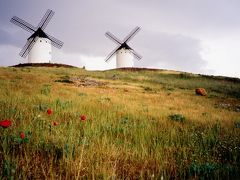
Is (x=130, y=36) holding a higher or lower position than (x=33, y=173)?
higher

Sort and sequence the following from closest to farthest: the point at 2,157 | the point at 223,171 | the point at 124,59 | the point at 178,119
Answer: the point at 2,157 → the point at 223,171 → the point at 178,119 → the point at 124,59

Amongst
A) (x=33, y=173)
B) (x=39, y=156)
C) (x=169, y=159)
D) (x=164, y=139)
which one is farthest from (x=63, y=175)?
(x=164, y=139)

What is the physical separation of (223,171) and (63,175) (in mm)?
2535

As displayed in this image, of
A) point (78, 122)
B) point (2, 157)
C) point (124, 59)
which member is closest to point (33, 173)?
point (2, 157)

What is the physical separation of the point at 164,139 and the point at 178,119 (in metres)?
3.97

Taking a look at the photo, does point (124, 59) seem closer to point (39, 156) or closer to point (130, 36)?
point (130, 36)

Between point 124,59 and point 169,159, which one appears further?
point 124,59


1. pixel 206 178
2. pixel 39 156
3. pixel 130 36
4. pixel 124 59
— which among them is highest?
pixel 130 36

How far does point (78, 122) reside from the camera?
739 cm

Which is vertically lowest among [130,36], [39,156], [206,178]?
[206,178]

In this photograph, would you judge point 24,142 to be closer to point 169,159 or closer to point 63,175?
point 63,175

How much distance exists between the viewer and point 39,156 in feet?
15.0

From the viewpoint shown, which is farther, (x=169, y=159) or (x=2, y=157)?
(x=169, y=159)

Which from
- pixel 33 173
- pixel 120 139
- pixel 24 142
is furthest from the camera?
pixel 120 139
